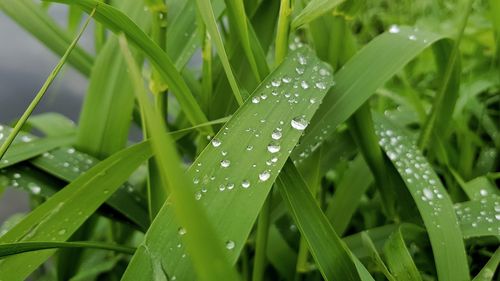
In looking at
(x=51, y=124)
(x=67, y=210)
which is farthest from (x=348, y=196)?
(x=51, y=124)

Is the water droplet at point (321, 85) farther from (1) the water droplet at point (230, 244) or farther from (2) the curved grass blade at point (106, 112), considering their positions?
(2) the curved grass blade at point (106, 112)

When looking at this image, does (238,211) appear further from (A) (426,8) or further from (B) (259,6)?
(A) (426,8)

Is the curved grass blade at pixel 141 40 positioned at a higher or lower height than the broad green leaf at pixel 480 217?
higher

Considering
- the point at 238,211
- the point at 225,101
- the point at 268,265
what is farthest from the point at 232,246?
the point at 268,265

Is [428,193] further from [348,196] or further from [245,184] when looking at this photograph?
[245,184]

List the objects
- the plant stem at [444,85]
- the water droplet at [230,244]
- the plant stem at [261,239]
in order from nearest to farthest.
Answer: the water droplet at [230,244], the plant stem at [261,239], the plant stem at [444,85]

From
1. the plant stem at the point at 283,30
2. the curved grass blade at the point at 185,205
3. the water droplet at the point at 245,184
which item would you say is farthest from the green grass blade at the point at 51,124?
the curved grass blade at the point at 185,205
